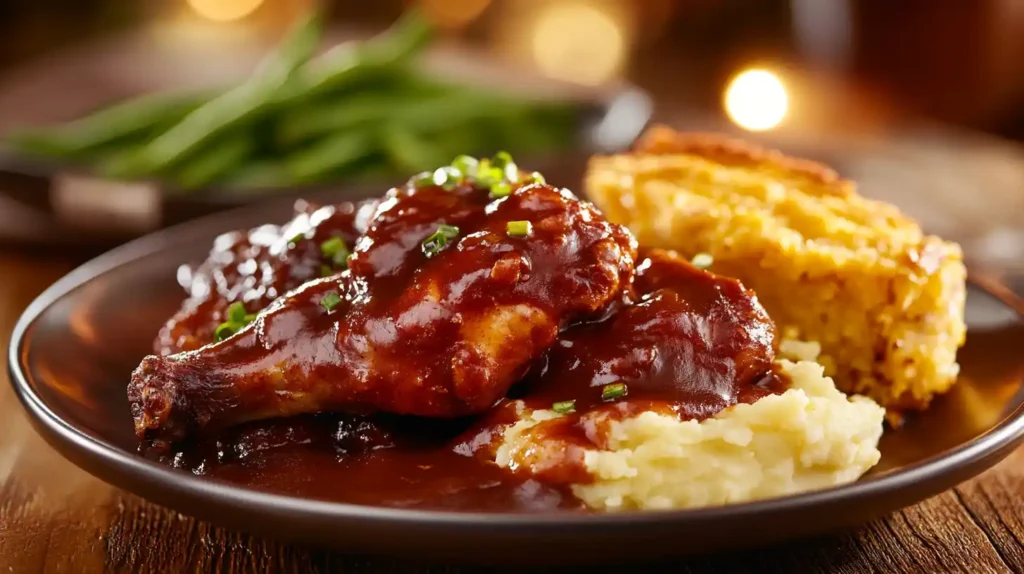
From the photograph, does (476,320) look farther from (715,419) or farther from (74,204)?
(74,204)

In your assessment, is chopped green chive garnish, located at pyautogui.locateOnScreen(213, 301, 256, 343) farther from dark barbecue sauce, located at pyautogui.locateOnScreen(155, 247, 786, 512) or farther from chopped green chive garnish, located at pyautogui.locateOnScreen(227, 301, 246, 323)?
dark barbecue sauce, located at pyautogui.locateOnScreen(155, 247, 786, 512)

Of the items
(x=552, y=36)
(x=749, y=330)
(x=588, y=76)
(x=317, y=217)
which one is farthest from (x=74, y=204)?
(x=552, y=36)

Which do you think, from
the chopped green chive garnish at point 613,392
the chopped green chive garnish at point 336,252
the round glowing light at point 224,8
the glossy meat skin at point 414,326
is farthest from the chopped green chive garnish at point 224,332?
the round glowing light at point 224,8

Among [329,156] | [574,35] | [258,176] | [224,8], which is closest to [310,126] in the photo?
[329,156]

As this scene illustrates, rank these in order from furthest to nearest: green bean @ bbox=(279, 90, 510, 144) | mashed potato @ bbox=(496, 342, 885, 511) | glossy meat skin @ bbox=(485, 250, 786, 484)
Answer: green bean @ bbox=(279, 90, 510, 144)
glossy meat skin @ bbox=(485, 250, 786, 484)
mashed potato @ bbox=(496, 342, 885, 511)

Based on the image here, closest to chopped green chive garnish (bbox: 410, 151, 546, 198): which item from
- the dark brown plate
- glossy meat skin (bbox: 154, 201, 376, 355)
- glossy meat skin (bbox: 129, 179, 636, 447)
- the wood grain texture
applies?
glossy meat skin (bbox: 129, 179, 636, 447)

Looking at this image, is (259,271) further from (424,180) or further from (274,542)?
(274,542)
